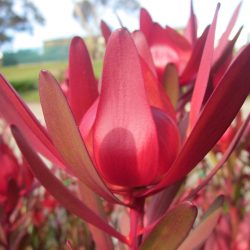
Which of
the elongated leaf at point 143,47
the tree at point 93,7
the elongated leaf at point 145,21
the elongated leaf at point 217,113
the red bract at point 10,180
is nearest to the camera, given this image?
the elongated leaf at point 217,113

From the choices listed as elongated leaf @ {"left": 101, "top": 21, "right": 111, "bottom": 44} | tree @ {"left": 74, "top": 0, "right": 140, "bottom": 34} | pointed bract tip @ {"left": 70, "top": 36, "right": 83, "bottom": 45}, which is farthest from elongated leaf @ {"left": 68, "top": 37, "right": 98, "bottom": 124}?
tree @ {"left": 74, "top": 0, "right": 140, "bottom": 34}

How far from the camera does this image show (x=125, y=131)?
343 mm

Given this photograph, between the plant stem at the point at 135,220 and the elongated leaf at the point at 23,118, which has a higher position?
the elongated leaf at the point at 23,118

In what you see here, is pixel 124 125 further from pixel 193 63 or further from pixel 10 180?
pixel 10 180

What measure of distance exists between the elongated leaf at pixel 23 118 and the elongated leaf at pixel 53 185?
4 centimetres

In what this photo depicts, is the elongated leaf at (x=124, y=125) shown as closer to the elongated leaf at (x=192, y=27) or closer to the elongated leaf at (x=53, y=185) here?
the elongated leaf at (x=53, y=185)

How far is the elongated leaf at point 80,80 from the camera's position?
0.39m

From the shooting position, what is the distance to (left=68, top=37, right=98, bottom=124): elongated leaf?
15.4 inches

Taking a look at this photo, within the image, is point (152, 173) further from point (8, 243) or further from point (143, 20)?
point (8, 243)

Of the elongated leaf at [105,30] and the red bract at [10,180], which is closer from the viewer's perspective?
the elongated leaf at [105,30]

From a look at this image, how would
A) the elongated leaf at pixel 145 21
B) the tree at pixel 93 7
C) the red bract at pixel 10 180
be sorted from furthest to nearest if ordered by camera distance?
the tree at pixel 93 7 → the red bract at pixel 10 180 → the elongated leaf at pixel 145 21

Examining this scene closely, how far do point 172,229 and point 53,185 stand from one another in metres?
0.10

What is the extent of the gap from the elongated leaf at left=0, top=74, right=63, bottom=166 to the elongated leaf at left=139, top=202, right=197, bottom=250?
101 mm

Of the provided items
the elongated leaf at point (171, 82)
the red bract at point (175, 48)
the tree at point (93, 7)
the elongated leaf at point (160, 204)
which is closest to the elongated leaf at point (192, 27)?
the red bract at point (175, 48)
